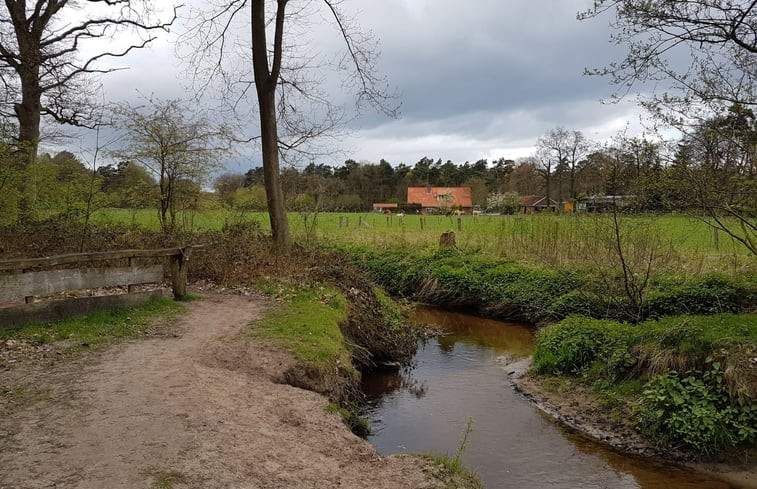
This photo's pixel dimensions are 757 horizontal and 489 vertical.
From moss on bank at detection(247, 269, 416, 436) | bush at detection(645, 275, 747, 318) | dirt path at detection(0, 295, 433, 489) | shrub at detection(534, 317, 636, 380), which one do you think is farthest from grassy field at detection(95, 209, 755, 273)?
dirt path at detection(0, 295, 433, 489)

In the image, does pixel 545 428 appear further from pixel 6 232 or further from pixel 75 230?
pixel 6 232

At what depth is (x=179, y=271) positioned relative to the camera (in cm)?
1073

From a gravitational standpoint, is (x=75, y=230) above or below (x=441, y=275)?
above

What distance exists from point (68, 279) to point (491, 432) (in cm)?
691

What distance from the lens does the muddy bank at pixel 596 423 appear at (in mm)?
6699

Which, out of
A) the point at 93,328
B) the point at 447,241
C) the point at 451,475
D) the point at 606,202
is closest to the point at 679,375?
the point at 606,202

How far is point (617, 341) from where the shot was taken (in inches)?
365

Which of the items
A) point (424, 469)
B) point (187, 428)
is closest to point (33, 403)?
point (187, 428)

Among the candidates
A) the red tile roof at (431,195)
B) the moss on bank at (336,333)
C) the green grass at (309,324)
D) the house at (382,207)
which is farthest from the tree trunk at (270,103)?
the house at (382,207)

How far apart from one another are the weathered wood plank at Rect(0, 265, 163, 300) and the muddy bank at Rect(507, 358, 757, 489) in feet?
23.5

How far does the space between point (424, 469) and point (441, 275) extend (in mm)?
12966

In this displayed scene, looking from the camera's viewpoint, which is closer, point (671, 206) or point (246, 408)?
point (246, 408)

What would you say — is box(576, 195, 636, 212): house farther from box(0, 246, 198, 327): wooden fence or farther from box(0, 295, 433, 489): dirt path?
box(0, 246, 198, 327): wooden fence

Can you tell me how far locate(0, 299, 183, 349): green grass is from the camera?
24.7ft
